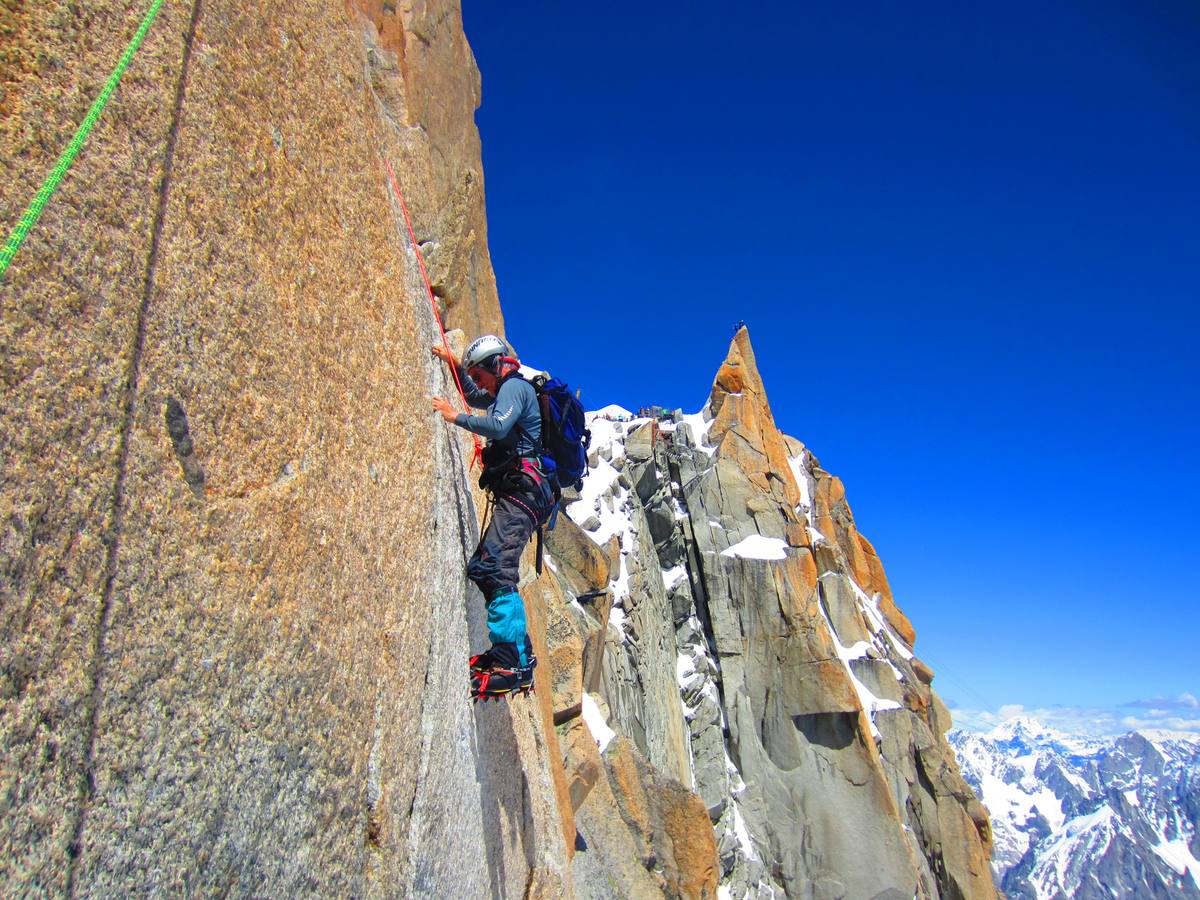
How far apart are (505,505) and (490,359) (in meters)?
1.49

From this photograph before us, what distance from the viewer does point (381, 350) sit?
5629 millimetres

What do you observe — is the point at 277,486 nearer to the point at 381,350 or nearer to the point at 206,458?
the point at 206,458

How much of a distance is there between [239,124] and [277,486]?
2118 millimetres

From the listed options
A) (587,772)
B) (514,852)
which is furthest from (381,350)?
(587,772)

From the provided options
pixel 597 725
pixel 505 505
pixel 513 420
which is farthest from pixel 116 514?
pixel 597 725

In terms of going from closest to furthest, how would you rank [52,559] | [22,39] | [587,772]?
[52,559]
[22,39]
[587,772]

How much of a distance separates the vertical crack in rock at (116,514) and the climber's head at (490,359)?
3592 mm

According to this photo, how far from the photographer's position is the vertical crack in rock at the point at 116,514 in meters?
2.52

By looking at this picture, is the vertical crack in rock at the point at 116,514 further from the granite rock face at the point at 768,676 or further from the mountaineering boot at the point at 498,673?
the granite rock face at the point at 768,676

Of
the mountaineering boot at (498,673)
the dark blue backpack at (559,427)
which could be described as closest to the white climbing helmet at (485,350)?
the dark blue backpack at (559,427)

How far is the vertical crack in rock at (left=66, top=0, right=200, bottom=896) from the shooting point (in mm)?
2516

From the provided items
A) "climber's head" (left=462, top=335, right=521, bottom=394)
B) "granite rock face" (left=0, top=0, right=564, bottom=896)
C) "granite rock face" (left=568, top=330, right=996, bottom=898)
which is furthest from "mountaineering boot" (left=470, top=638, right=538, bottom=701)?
"granite rock face" (left=568, top=330, right=996, bottom=898)

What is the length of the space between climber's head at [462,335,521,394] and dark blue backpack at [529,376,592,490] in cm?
30

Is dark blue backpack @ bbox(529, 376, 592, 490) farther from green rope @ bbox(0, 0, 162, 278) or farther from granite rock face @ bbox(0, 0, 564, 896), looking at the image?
green rope @ bbox(0, 0, 162, 278)
